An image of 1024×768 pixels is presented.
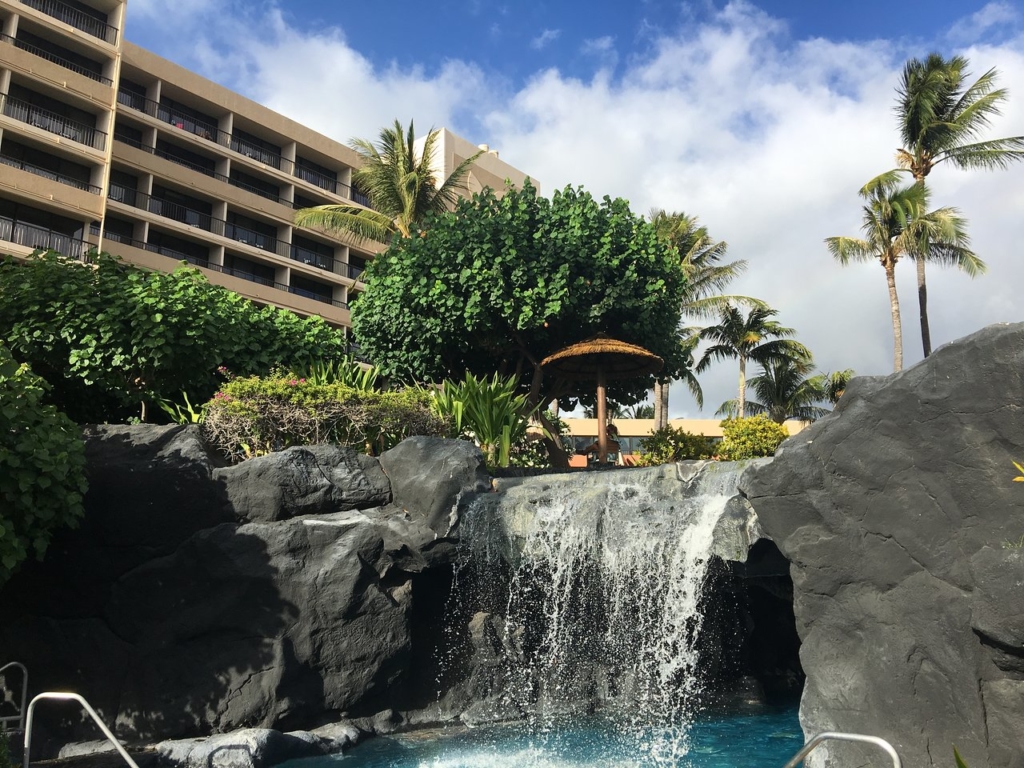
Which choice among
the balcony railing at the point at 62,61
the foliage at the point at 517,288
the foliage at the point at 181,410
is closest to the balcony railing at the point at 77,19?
the balcony railing at the point at 62,61

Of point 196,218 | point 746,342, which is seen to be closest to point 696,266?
point 746,342

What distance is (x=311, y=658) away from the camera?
10.2 m

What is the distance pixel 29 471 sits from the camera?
9008 mm

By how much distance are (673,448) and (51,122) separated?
98.2 ft

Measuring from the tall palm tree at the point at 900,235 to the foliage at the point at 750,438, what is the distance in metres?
14.7

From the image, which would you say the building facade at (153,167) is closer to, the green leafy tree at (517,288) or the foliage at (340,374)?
the green leafy tree at (517,288)

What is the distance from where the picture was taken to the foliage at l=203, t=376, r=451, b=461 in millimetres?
12114

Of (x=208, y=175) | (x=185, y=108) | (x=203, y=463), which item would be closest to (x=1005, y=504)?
(x=203, y=463)

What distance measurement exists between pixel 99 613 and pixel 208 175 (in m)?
34.2

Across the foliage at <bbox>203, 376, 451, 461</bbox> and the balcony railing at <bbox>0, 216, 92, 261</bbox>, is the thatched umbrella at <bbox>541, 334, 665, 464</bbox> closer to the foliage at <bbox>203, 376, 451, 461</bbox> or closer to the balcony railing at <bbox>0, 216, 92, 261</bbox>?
the foliage at <bbox>203, 376, 451, 461</bbox>

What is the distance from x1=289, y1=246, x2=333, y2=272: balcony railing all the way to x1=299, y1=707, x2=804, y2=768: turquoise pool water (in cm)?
3725

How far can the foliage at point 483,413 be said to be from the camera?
559 inches

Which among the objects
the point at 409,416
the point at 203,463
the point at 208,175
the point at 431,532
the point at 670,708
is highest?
the point at 208,175

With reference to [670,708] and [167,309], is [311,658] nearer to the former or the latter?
[670,708]
